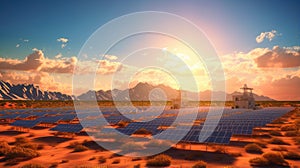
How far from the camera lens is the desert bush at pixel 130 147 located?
2389 cm

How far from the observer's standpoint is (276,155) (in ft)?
60.7

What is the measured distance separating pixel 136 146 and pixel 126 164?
6.57 metres

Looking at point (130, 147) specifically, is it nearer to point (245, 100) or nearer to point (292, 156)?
point (292, 156)

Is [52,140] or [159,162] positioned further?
[52,140]

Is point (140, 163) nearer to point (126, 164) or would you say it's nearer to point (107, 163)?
point (126, 164)

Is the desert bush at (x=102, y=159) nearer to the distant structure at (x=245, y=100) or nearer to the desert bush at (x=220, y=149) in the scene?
the desert bush at (x=220, y=149)

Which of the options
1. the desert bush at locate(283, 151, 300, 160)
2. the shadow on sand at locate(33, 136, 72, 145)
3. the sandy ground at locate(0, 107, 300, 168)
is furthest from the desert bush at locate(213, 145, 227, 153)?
the shadow on sand at locate(33, 136, 72, 145)

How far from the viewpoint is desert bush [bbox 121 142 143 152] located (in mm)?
23891

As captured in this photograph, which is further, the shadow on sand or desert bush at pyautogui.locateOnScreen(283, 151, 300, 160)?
the shadow on sand

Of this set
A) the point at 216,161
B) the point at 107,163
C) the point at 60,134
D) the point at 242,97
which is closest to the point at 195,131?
the point at 216,161

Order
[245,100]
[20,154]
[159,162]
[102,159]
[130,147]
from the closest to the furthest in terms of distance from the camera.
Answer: [159,162] → [102,159] → [20,154] → [130,147] → [245,100]

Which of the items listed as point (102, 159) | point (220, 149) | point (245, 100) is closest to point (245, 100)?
point (245, 100)

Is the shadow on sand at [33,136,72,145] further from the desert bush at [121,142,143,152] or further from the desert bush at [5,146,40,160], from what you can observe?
the desert bush at [121,142,143,152]

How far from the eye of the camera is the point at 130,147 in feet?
81.3
